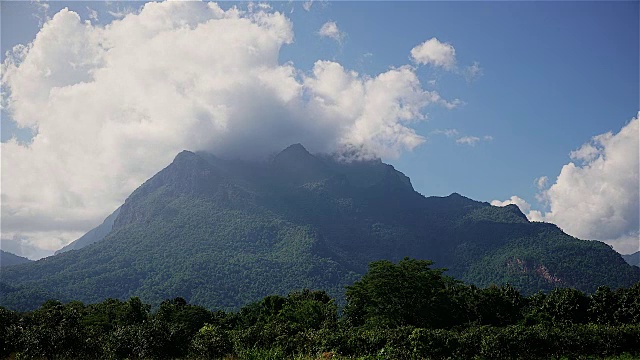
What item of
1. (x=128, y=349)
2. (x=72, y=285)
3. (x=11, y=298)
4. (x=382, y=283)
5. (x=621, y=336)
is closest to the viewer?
(x=128, y=349)

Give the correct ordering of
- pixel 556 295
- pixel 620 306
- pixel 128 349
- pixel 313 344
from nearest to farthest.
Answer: pixel 128 349
pixel 313 344
pixel 620 306
pixel 556 295

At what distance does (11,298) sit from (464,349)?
162 meters

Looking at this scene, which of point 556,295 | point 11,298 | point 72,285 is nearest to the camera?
point 556,295

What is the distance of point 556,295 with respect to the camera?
7038cm

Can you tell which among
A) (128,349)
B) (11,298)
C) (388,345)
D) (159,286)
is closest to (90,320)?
(128,349)

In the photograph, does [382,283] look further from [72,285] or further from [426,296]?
[72,285]

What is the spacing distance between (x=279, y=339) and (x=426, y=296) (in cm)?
3088

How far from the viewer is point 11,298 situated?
145750 millimetres

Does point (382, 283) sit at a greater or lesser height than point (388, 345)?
greater

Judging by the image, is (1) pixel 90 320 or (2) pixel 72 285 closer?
(1) pixel 90 320

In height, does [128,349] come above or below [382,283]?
below

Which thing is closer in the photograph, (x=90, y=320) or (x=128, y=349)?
(x=128, y=349)

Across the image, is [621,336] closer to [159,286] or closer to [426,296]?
[426,296]

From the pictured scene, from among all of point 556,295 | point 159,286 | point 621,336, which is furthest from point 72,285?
point 621,336
